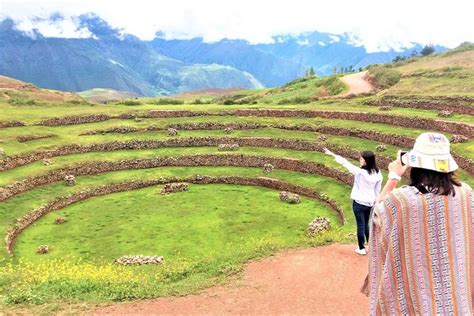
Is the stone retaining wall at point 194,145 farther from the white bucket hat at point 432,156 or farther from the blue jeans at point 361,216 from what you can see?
the white bucket hat at point 432,156

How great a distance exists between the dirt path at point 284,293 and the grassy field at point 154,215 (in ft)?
1.93

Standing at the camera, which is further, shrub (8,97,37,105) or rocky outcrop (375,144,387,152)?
shrub (8,97,37,105)

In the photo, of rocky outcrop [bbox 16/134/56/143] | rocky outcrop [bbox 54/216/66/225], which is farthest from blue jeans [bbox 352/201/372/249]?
rocky outcrop [bbox 16/134/56/143]

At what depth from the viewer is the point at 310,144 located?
131ft

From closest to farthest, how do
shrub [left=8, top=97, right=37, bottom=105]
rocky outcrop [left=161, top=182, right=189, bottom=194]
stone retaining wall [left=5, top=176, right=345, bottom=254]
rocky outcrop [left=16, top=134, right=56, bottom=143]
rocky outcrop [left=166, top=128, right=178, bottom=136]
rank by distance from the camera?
stone retaining wall [left=5, top=176, right=345, bottom=254]
rocky outcrop [left=161, top=182, right=189, bottom=194]
rocky outcrop [left=16, top=134, right=56, bottom=143]
rocky outcrop [left=166, top=128, right=178, bottom=136]
shrub [left=8, top=97, right=37, bottom=105]

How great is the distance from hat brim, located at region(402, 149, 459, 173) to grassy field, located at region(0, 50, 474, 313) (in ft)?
27.4

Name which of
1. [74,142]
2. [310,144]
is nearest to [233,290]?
[310,144]

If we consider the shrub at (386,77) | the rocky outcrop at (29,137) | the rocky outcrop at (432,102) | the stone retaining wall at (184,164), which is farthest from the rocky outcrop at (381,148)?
the shrub at (386,77)

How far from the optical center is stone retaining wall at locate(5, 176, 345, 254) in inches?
1106

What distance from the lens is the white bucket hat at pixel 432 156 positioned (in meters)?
5.57

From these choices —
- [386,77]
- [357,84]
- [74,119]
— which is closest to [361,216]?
[74,119]

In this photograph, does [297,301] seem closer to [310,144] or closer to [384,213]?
[384,213]

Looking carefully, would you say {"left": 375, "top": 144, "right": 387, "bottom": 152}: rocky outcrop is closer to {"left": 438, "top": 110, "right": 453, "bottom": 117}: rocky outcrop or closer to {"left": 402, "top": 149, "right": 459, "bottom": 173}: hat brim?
{"left": 438, "top": 110, "right": 453, "bottom": 117}: rocky outcrop

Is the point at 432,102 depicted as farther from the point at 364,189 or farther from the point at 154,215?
the point at 364,189
